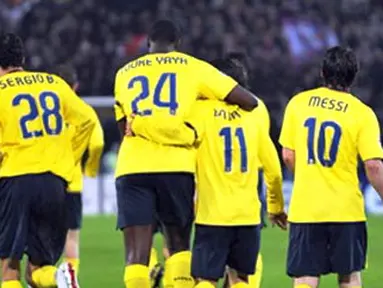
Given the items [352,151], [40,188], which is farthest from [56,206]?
[352,151]

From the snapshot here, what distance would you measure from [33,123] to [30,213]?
67 cm

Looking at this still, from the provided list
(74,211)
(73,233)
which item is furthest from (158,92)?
(73,233)

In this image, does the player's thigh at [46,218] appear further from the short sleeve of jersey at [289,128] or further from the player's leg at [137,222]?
the short sleeve of jersey at [289,128]

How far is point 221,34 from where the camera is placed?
24.1 m

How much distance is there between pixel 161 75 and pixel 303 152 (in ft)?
3.70

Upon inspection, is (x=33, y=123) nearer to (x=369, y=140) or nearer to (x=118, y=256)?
(x=369, y=140)

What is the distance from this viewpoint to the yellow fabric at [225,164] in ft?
32.7

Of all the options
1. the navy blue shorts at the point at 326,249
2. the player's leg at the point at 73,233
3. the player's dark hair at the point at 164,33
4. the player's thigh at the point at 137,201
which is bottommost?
the player's leg at the point at 73,233

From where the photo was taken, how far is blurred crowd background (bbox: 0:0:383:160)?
23.8 meters

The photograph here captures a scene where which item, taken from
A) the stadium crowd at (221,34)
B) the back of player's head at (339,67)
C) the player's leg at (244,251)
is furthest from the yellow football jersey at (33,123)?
the stadium crowd at (221,34)

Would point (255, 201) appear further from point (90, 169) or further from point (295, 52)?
point (295, 52)

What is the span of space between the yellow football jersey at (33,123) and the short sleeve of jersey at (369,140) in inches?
88.5

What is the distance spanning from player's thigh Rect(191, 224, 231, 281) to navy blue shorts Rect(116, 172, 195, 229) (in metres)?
0.28

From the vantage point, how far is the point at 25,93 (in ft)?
34.3
